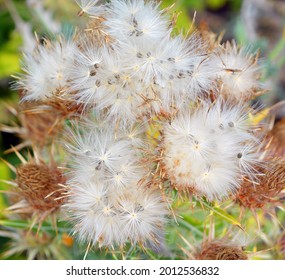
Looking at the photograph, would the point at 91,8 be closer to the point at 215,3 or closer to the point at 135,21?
the point at 135,21

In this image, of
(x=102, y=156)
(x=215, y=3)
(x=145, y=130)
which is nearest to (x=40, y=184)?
(x=102, y=156)

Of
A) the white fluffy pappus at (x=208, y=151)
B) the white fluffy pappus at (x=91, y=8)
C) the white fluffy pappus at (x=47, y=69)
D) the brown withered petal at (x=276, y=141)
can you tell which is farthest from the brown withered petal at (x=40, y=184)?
the brown withered petal at (x=276, y=141)

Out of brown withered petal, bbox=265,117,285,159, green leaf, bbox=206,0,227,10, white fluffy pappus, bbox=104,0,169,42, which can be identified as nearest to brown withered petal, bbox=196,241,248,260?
brown withered petal, bbox=265,117,285,159

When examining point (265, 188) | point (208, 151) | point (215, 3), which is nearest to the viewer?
point (208, 151)

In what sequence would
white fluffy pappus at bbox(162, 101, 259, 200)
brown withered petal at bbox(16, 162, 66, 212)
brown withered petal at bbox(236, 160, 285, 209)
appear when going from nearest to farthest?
white fluffy pappus at bbox(162, 101, 259, 200) → brown withered petal at bbox(236, 160, 285, 209) → brown withered petal at bbox(16, 162, 66, 212)

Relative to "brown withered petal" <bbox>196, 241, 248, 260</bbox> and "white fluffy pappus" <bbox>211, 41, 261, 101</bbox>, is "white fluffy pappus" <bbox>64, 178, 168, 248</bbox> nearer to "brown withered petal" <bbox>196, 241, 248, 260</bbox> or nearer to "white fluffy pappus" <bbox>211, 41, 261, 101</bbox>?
"brown withered petal" <bbox>196, 241, 248, 260</bbox>
